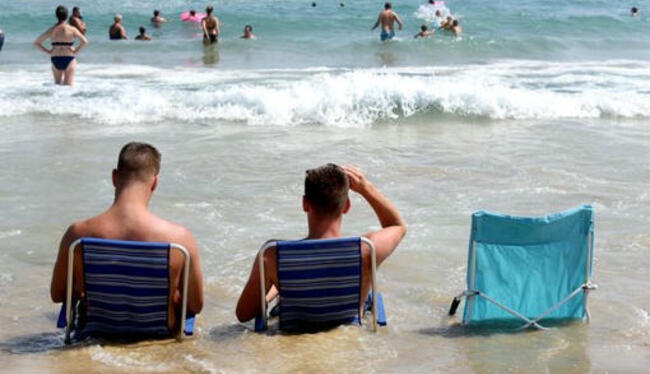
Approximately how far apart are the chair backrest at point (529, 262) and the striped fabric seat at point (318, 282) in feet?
2.25

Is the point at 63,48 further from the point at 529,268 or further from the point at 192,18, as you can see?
the point at 192,18

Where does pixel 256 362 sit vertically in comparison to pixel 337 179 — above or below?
below

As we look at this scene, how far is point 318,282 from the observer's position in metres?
4.34

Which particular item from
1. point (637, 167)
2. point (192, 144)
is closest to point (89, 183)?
point (192, 144)

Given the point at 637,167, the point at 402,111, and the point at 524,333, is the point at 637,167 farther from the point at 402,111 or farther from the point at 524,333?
the point at 524,333

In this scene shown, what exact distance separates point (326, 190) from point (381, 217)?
48 cm

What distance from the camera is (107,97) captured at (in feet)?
44.5

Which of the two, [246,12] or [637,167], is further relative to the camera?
[246,12]

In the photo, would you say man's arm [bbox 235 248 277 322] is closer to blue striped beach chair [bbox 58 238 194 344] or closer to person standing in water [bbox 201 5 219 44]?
blue striped beach chair [bbox 58 238 194 344]

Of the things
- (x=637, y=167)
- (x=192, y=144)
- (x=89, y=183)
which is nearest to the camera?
(x=89, y=183)

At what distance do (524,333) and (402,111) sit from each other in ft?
25.5

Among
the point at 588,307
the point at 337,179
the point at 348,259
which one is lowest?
the point at 588,307

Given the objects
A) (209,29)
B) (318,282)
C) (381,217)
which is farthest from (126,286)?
(209,29)

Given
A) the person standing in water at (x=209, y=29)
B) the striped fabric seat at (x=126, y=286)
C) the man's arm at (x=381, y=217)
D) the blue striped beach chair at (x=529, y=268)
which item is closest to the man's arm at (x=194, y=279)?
the striped fabric seat at (x=126, y=286)
